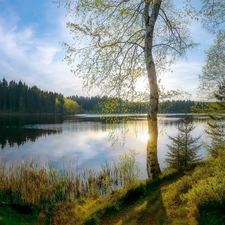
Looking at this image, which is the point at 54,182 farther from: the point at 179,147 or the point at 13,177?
the point at 179,147

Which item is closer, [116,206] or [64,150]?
[116,206]

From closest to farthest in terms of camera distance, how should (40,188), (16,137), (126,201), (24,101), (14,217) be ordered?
(126,201) < (14,217) < (40,188) < (16,137) < (24,101)

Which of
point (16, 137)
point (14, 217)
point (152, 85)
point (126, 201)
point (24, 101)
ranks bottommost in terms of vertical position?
point (16, 137)

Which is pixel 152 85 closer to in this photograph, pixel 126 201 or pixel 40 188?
pixel 126 201

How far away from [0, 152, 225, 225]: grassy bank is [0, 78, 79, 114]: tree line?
102 meters

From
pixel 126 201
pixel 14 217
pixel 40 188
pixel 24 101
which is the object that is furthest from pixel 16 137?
pixel 24 101

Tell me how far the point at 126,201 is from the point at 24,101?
4463 inches

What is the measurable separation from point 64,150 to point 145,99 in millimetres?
18736

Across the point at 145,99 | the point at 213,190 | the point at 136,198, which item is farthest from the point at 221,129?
the point at 213,190

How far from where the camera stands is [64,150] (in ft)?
81.2

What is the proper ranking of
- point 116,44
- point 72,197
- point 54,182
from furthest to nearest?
point 54,182, point 72,197, point 116,44

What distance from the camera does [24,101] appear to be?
110 m

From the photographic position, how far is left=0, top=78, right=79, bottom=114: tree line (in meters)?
103

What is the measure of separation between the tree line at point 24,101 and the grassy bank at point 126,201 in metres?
102
